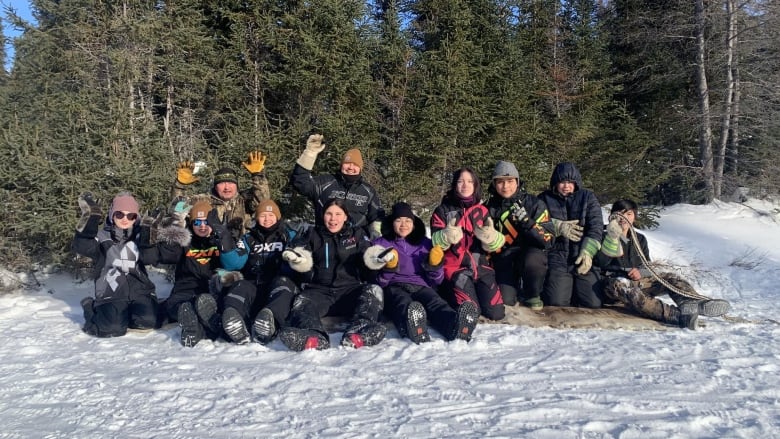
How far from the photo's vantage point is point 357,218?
6285 mm

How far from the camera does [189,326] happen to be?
4605 mm

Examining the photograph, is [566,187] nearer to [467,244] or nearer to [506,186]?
[506,186]

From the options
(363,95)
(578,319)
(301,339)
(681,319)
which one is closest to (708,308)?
(681,319)

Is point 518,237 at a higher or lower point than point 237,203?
lower

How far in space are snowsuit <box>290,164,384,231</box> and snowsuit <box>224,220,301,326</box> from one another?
0.78 metres

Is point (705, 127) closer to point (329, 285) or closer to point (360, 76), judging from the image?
point (360, 76)

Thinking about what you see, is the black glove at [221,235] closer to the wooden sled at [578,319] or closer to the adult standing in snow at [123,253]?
the adult standing in snow at [123,253]

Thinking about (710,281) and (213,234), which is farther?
(710,281)

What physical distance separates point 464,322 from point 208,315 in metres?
2.25

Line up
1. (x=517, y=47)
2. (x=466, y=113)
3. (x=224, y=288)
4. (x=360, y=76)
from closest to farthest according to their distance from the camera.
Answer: (x=224, y=288) < (x=360, y=76) < (x=466, y=113) < (x=517, y=47)

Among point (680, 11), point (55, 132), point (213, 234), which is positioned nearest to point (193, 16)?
point (55, 132)

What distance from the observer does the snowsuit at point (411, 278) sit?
4715mm

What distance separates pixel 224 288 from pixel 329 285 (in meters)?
1.01

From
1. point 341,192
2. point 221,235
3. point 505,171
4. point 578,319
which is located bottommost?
point 578,319
